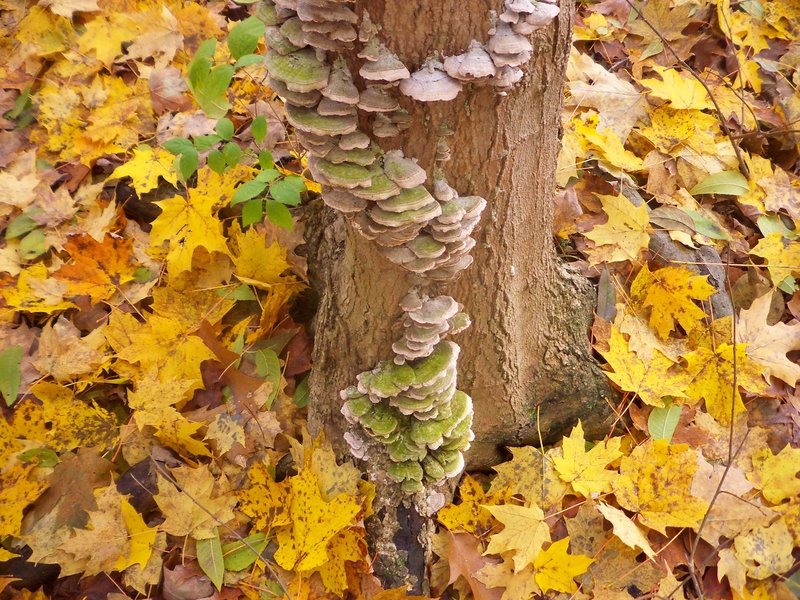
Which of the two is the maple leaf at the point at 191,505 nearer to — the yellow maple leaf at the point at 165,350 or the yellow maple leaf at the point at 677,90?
the yellow maple leaf at the point at 165,350

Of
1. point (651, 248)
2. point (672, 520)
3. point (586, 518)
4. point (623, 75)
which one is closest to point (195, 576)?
point (586, 518)

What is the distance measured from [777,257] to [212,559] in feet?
9.98

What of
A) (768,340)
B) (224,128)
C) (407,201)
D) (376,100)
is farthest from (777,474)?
(224,128)

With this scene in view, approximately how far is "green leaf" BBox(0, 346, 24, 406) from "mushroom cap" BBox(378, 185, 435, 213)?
2178 millimetres

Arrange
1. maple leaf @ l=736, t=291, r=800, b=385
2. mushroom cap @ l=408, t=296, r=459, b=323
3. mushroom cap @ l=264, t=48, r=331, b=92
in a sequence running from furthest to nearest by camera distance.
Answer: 1. maple leaf @ l=736, t=291, r=800, b=385
2. mushroom cap @ l=408, t=296, r=459, b=323
3. mushroom cap @ l=264, t=48, r=331, b=92

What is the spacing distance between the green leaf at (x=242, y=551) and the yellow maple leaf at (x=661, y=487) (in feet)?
4.76

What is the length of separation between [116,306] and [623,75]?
10.6 feet

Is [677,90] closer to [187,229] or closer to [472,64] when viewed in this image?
[472,64]

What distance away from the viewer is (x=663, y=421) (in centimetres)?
256

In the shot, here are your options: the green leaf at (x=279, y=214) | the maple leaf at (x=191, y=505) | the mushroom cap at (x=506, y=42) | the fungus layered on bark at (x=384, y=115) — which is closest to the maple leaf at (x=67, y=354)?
the maple leaf at (x=191, y=505)

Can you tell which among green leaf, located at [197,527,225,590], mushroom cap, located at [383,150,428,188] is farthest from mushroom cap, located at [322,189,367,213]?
green leaf, located at [197,527,225,590]

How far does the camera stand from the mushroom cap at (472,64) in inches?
56.4

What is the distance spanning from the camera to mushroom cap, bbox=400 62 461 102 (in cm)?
143

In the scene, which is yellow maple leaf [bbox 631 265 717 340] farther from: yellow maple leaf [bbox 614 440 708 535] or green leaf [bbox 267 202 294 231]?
green leaf [bbox 267 202 294 231]
